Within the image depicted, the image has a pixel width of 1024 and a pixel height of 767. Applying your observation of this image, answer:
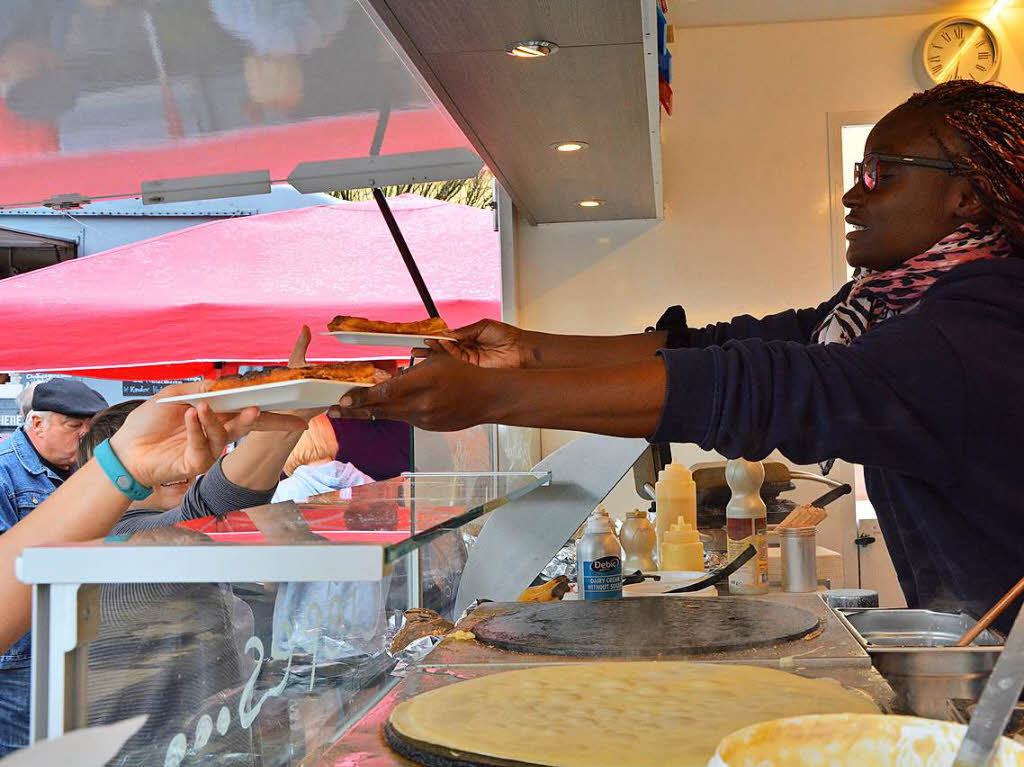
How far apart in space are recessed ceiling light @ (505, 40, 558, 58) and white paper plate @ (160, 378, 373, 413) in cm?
121

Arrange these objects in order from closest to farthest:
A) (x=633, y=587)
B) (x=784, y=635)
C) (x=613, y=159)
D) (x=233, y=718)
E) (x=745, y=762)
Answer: (x=745, y=762), (x=233, y=718), (x=784, y=635), (x=633, y=587), (x=613, y=159)

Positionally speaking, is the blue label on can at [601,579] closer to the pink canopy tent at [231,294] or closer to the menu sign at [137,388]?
the pink canopy tent at [231,294]

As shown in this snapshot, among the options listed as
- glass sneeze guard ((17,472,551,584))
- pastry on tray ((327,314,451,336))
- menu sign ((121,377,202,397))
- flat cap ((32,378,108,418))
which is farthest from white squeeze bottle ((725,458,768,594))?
menu sign ((121,377,202,397))

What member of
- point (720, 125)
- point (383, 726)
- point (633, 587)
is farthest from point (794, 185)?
point (383, 726)

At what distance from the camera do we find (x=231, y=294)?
5332 millimetres

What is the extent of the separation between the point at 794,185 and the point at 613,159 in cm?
155

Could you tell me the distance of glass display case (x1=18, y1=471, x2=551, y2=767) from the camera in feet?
3.05

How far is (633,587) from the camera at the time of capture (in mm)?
2426

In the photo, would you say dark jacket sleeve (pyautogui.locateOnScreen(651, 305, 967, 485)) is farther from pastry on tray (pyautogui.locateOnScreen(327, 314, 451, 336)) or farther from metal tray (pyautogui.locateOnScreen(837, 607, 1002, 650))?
pastry on tray (pyautogui.locateOnScreen(327, 314, 451, 336))

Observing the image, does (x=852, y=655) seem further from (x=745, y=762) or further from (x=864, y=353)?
(x=745, y=762)

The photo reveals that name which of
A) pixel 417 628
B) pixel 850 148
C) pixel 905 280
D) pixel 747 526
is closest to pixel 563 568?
pixel 747 526

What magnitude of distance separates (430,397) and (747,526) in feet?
5.13

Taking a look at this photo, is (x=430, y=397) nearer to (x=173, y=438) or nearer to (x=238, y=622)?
(x=173, y=438)

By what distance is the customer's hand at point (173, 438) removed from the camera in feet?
4.82
